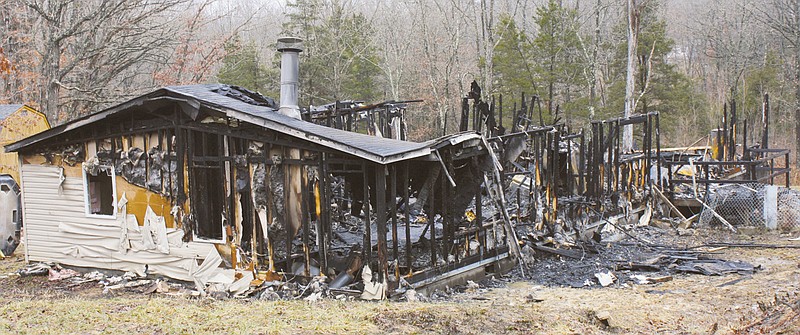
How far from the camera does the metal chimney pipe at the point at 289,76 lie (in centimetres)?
1330

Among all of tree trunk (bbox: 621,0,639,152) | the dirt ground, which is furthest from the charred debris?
tree trunk (bbox: 621,0,639,152)

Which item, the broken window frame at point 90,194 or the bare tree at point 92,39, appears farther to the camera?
the bare tree at point 92,39

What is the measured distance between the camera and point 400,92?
45.8 m

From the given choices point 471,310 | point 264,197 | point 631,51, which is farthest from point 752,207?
point 264,197

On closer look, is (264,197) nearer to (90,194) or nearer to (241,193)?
(241,193)

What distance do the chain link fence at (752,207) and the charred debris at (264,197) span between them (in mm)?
6667

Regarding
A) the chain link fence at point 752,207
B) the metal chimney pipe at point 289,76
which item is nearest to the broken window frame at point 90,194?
the metal chimney pipe at point 289,76

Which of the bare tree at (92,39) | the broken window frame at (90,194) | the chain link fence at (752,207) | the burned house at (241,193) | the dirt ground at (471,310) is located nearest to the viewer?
the dirt ground at (471,310)

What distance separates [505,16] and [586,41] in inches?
208

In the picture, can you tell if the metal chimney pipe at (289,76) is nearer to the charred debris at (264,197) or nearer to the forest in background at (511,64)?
the charred debris at (264,197)

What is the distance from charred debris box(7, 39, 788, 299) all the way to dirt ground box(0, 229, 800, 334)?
2.82ft

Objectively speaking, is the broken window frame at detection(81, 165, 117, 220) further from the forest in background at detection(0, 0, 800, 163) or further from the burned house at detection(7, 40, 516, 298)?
the forest in background at detection(0, 0, 800, 163)

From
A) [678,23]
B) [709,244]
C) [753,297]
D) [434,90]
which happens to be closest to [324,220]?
[753,297]

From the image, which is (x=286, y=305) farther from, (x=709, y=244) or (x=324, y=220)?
(x=709, y=244)
